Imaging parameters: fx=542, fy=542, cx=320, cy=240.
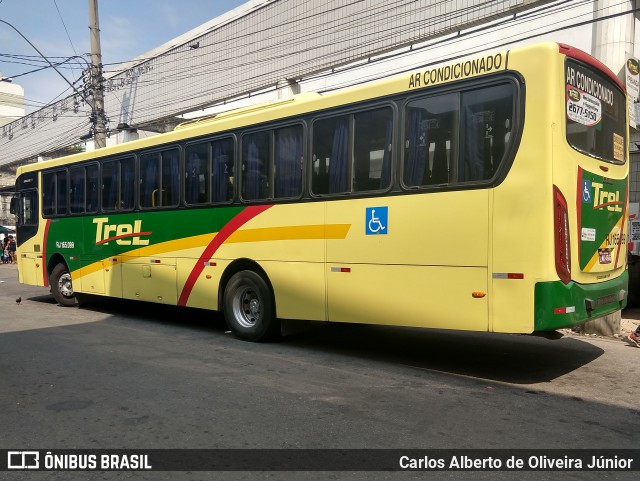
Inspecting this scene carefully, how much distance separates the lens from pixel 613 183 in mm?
6242

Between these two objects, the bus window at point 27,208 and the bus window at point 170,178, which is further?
the bus window at point 27,208

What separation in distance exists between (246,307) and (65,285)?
19.3 feet

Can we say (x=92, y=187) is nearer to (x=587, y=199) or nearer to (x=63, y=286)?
(x=63, y=286)

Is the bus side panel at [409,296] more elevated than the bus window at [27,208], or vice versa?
the bus window at [27,208]

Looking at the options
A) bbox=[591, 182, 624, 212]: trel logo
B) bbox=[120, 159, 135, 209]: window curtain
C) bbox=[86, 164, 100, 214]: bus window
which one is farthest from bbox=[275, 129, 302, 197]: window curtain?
bbox=[86, 164, 100, 214]: bus window

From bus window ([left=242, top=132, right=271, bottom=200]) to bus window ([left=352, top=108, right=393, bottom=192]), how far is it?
5.11ft

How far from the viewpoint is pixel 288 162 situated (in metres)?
7.49

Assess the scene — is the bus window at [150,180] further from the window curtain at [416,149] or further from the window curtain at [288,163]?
the window curtain at [416,149]

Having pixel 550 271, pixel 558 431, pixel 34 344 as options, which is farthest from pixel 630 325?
pixel 34 344

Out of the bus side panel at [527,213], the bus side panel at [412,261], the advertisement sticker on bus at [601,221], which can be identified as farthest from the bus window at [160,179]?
the advertisement sticker on bus at [601,221]

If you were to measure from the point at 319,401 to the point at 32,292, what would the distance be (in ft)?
42.9

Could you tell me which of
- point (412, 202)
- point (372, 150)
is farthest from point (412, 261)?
point (372, 150)

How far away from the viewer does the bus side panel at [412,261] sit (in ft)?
18.4

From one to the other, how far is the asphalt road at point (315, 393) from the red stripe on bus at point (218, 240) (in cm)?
74
